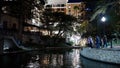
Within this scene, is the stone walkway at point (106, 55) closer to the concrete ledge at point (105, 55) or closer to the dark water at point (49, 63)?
the concrete ledge at point (105, 55)

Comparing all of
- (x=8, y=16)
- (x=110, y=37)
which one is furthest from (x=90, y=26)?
(x=8, y=16)

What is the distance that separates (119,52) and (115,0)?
4.86 metres

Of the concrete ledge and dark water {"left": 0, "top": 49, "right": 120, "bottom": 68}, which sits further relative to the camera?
the concrete ledge

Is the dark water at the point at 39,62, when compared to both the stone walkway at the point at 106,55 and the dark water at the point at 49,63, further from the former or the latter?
the stone walkway at the point at 106,55

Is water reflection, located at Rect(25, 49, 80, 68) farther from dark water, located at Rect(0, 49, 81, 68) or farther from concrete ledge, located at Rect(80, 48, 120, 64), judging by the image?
concrete ledge, located at Rect(80, 48, 120, 64)

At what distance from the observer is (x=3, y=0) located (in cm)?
5044

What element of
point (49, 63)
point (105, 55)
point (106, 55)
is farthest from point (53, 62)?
point (106, 55)

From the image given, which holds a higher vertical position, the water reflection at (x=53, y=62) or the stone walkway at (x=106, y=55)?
the stone walkway at (x=106, y=55)

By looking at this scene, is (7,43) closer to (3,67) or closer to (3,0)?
(3,0)

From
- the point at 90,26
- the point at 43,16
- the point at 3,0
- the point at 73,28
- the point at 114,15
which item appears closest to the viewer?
the point at 114,15

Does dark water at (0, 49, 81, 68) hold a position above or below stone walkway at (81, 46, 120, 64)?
below

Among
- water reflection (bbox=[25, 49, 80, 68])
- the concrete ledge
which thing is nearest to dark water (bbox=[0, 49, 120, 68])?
water reflection (bbox=[25, 49, 80, 68])

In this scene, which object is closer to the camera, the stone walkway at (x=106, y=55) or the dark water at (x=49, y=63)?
the dark water at (x=49, y=63)

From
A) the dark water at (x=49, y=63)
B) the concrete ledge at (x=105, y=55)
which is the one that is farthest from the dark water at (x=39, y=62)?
the concrete ledge at (x=105, y=55)
